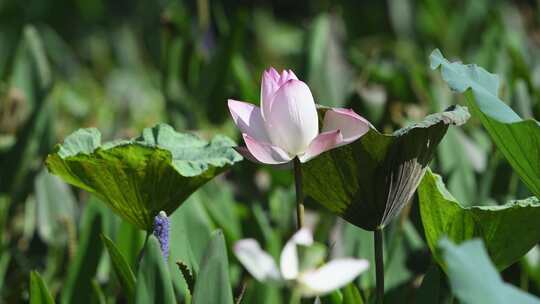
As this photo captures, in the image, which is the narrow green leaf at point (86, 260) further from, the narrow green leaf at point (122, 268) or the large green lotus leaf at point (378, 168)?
the large green lotus leaf at point (378, 168)

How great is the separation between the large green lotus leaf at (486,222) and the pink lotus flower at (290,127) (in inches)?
5.6

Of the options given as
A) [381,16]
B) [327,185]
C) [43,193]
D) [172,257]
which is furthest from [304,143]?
[381,16]

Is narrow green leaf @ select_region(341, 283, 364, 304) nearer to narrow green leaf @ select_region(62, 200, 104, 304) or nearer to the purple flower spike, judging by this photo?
the purple flower spike

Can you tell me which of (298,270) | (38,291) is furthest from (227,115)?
(298,270)

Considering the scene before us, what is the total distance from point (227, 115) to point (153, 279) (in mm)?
1239

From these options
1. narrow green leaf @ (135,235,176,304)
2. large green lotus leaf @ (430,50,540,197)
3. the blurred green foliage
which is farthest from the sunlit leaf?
large green lotus leaf @ (430,50,540,197)

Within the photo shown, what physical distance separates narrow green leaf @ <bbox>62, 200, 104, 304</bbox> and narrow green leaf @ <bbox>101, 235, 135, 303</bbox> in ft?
0.93

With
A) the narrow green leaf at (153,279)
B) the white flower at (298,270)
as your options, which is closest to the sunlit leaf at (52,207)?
the narrow green leaf at (153,279)

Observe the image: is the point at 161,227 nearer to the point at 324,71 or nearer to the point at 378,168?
the point at 378,168

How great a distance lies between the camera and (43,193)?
169 cm

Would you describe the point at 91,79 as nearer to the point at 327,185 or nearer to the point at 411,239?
the point at 411,239

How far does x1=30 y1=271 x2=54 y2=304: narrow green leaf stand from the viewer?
39.1 inches

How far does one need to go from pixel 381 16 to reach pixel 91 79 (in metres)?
1.01

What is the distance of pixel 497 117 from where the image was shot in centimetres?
82
